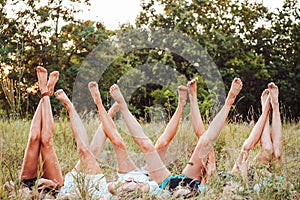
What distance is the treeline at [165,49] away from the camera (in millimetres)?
7848

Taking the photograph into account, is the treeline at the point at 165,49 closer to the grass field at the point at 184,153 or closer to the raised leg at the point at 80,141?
the grass field at the point at 184,153

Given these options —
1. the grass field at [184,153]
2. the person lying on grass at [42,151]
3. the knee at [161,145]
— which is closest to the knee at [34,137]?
the person lying on grass at [42,151]

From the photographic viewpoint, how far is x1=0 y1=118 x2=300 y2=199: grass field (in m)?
2.39

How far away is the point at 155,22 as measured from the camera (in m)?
11.6

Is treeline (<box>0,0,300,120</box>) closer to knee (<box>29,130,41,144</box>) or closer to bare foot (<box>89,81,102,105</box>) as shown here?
bare foot (<box>89,81,102,105</box>)

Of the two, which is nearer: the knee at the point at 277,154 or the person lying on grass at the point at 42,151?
the person lying on grass at the point at 42,151

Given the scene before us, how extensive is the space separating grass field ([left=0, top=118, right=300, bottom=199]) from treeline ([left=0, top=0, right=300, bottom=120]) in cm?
212

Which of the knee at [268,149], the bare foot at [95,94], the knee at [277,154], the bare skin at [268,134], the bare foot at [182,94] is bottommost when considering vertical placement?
the knee at [277,154]

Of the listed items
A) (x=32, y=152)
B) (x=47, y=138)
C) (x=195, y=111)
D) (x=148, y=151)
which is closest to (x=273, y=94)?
(x=195, y=111)

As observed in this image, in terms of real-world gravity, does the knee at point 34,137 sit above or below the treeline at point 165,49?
below

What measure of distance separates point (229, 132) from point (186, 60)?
4.37 meters

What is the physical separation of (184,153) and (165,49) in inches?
163

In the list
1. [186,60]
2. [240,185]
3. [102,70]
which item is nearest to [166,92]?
[102,70]

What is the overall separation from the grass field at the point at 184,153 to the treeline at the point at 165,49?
2.12 meters
